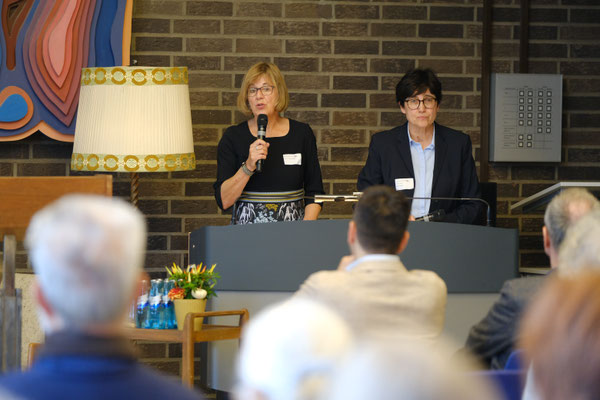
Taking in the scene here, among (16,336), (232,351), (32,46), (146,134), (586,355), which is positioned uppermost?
(32,46)

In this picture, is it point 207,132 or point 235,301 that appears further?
point 207,132

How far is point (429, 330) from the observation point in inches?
87.0

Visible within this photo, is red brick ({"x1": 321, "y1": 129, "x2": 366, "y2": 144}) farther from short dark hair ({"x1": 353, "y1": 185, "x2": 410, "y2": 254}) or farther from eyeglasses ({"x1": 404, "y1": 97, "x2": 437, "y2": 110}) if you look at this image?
short dark hair ({"x1": 353, "y1": 185, "x2": 410, "y2": 254})

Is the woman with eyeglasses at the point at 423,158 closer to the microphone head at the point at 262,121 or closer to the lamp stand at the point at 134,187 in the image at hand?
the microphone head at the point at 262,121

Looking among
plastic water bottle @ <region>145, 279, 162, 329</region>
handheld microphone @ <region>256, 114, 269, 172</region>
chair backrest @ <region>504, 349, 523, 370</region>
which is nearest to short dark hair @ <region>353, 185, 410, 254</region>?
chair backrest @ <region>504, 349, 523, 370</region>

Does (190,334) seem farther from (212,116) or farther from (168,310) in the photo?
(212,116)

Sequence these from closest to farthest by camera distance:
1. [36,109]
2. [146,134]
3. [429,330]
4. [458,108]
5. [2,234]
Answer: [429,330], [2,234], [146,134], [36,109], [458,108]

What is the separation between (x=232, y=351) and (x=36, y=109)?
74.8 inches

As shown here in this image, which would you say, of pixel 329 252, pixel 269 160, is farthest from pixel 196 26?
pixel 329 252

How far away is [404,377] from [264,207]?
336cm

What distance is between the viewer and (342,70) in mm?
5070

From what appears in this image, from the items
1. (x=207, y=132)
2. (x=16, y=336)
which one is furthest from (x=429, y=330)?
(x=207, y=132)

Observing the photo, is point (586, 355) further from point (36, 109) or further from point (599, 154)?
point (599, 154)

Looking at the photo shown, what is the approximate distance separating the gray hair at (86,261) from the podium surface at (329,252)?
8.07ft
